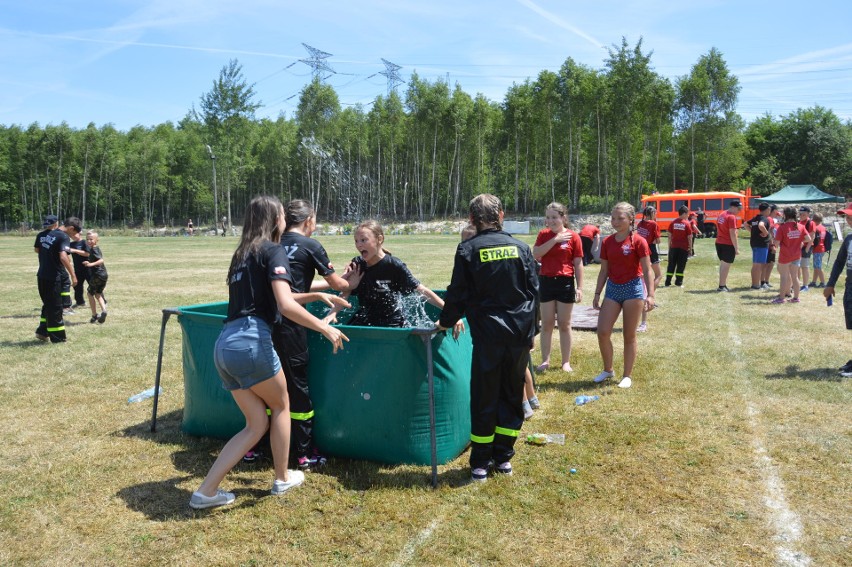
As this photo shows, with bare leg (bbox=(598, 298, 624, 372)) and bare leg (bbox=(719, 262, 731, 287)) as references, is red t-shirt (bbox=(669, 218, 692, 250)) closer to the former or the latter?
bare leg (bbox=(719, 262, 731, 287))

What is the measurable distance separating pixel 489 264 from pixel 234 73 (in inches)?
2174

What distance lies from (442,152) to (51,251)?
180ft

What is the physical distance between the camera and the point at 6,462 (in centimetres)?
504

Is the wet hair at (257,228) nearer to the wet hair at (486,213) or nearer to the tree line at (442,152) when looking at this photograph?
the wet hair at (486,213)

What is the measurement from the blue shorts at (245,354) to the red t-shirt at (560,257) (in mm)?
3968

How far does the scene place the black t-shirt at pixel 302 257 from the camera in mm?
4707

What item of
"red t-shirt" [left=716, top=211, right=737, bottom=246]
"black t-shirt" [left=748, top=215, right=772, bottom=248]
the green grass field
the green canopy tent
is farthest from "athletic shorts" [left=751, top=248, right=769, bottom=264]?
the green canopy tent

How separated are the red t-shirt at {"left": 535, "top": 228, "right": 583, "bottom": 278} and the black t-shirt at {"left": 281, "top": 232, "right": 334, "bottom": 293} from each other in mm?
3119

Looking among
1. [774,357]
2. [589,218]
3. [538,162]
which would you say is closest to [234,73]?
[538,162]

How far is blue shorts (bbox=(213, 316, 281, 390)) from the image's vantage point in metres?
3.83

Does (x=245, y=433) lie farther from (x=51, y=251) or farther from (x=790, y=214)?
(x=790, y=214)

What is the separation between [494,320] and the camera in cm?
434

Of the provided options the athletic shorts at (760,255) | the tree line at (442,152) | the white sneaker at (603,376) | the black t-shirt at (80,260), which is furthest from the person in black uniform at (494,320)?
the tree line at (442,152)

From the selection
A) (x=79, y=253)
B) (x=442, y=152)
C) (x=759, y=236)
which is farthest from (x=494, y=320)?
(x=442, y=152)
